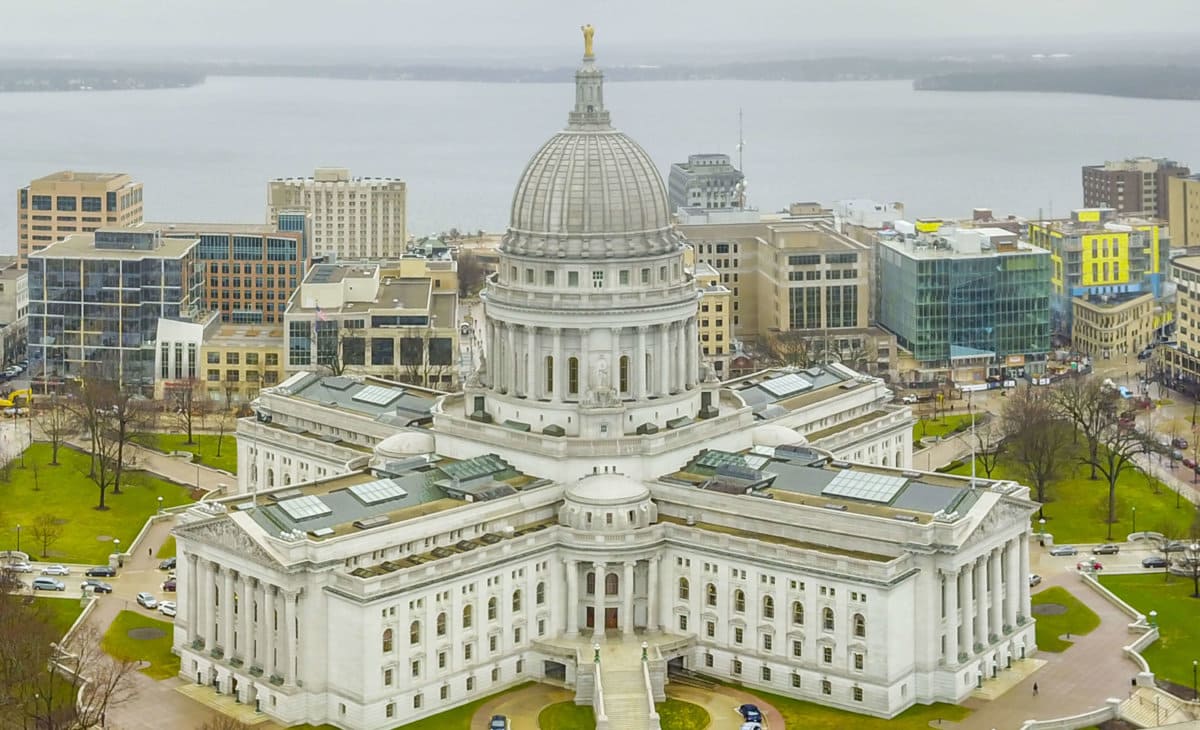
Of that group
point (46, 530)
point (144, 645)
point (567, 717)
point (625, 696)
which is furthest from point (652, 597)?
point (46, 530)

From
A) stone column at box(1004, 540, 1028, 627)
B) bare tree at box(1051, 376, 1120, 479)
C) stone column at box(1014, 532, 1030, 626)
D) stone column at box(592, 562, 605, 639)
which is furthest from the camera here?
bare tree at box(1051, 376, 1120, 479)

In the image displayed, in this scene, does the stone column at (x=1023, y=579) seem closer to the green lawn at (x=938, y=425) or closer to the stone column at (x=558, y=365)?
the stone column at (x=558, y=365)

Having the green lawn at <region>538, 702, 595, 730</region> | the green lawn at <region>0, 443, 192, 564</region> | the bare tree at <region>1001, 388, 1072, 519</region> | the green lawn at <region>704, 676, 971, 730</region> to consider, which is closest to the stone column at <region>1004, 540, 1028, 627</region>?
the green lawn at <region>704, 676, 971, 730</region>

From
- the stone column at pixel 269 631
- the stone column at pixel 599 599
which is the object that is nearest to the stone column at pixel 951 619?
the stone column at pixel 599 599

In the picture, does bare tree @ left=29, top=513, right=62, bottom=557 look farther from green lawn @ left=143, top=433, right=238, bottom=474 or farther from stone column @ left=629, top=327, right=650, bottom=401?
stone column @ left=629, top=327, right=650, bottom=401

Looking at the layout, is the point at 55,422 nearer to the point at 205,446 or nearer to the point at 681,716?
the point at 205,446

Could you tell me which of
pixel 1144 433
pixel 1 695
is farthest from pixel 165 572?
pixel 1144 433

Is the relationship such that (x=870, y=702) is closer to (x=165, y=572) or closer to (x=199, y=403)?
(x=165, y=572)
